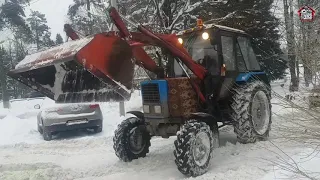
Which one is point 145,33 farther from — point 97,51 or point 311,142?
point 311,142

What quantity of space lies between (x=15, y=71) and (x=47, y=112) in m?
4.01

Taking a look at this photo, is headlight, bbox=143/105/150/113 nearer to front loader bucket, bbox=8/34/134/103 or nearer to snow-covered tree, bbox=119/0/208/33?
front loader bucket, bbox=8/34/134/103

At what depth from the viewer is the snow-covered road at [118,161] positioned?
548 cm

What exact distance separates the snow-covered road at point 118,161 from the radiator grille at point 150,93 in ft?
3.72

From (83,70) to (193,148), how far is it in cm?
218

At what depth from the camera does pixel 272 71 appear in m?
22.2

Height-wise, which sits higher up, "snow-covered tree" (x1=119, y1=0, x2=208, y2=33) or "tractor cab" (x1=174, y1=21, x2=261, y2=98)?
"snow-covered tree" (x1=119, y1=0, x2=208, y2=33)

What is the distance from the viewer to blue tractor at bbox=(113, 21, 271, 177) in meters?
6.14

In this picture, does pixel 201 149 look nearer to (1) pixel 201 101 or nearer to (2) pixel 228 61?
(1) pixel 201 101

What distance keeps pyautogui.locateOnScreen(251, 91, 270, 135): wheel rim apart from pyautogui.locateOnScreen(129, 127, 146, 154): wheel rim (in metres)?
2.19

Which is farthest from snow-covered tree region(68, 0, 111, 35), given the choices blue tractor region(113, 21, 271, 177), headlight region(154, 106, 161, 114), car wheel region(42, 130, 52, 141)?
headlight region(154, 106, 161, 114)

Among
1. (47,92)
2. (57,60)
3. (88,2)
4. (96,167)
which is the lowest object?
(96,167)

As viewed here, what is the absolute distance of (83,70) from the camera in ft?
20.0

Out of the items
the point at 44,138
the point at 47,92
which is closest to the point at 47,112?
the point at 44,138
